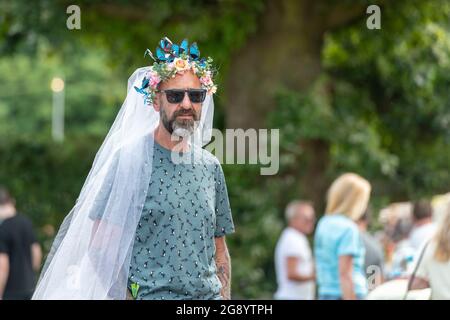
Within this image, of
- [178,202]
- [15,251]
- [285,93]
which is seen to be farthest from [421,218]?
[178,202]

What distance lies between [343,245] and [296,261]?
91.7 inches

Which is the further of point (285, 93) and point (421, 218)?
point (285, 93)

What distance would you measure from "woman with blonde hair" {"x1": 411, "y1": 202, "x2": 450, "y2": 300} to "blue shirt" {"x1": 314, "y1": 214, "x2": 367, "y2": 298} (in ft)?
6.75

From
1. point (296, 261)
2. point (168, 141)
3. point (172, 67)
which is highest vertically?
point (172, 67)

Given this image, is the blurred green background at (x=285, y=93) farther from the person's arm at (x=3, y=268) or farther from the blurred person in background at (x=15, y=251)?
the person's arm at (x=3, y=268)

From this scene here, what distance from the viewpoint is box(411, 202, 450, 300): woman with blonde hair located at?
6129 millimetres

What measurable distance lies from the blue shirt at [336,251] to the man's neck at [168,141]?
11.3 ft

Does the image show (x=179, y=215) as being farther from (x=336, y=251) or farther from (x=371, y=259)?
(x=371, y=259)

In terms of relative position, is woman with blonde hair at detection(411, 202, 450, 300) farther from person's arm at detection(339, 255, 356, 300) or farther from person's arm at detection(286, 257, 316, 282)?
person's arm at detection(286, 257, 316, 282)

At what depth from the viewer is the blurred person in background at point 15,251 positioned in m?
10.1

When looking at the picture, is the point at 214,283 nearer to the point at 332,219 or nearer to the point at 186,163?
the point at 186,163

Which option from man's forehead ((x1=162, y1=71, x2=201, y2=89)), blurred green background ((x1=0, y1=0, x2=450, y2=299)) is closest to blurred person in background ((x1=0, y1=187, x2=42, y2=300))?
blurred green background ((x1=0, y1=0, x2=450, y2=299))

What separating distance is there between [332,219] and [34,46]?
8.84m

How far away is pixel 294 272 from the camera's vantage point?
35.0 feet
